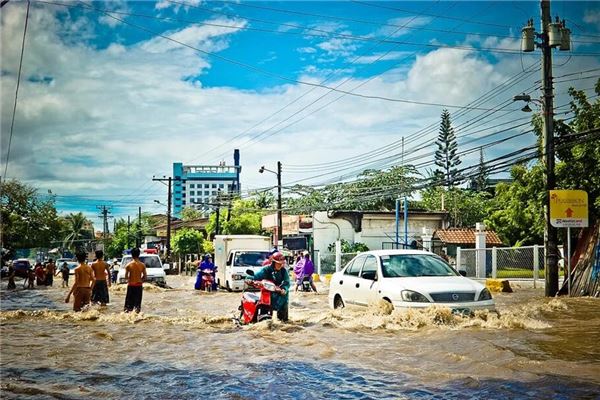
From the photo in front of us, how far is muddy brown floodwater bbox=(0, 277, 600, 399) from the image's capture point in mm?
7125

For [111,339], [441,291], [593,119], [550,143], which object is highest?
[593,119]

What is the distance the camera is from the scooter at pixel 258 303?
1143 cm

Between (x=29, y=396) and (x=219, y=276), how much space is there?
20.7 m

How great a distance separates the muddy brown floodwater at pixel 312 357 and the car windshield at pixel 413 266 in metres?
0.89

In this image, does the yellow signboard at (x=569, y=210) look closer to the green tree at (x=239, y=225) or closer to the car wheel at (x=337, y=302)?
the car wheel at (x=337, y=302)

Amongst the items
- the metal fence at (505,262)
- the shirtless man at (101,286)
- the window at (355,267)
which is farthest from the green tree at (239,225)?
the window at (355,267)

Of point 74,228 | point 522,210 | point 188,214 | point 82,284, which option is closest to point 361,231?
point 522,210

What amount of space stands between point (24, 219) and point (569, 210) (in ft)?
190

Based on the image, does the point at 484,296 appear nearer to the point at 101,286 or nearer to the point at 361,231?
the point at 101,286

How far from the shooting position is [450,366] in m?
8.22

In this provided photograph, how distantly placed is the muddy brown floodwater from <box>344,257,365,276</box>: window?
893mm

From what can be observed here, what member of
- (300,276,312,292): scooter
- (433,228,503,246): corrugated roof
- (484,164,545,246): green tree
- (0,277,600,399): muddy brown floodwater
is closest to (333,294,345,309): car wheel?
(0,277,600,399): muddy brown floodwater

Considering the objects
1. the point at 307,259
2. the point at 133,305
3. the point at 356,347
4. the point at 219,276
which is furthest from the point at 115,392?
the point at 219,276

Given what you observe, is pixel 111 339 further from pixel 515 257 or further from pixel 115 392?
pixel 515 257
